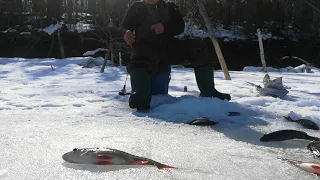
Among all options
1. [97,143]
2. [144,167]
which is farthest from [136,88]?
[144,167]

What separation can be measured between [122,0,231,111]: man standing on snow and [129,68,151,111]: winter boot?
13 centimetres

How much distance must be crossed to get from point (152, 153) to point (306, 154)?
73 centimetres

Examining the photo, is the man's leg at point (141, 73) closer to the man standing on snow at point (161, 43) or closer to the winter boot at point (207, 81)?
the man standing on snow at point (161, 43)

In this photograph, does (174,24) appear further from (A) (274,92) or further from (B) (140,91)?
(A) (274,92)

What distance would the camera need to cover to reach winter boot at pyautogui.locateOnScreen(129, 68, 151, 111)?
9.19 feet

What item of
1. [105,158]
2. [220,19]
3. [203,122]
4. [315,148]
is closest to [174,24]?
[203,122]

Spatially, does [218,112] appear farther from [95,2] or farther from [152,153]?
[95,2]

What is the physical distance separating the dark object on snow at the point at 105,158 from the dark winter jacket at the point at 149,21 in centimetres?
173

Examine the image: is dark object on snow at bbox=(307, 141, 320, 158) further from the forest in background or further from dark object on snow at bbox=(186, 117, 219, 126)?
the forest in background

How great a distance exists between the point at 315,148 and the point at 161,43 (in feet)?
5.81

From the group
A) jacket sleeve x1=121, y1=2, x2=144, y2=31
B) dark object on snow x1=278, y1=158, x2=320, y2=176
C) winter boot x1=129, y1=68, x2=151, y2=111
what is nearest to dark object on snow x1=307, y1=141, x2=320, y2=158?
dark object on snow x1=278, y1=158, x2=320, y2=176

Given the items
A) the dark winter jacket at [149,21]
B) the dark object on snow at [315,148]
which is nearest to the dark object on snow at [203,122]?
the dark object on snow at [315,148]

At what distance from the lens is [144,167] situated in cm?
147

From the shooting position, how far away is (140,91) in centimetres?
283
